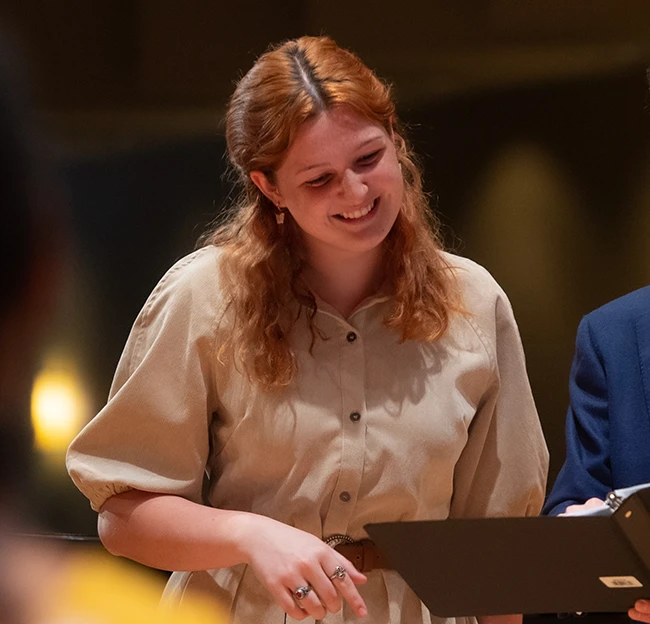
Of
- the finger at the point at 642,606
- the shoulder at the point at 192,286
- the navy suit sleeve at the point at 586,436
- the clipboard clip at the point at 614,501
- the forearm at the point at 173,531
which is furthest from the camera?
the navy suit sleeve at the point at 586,436

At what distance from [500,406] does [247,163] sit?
1.96ft

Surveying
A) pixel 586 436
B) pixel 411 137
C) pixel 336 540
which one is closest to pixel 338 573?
pixel 336 540

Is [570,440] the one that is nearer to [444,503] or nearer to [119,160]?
[444,503]

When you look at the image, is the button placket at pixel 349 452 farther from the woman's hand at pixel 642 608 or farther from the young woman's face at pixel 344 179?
the woman's hand at pixel 642 608

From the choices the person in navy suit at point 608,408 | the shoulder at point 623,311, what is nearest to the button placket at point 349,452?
the person in navy suit at point 608,408

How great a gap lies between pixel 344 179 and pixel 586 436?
712 millimetres

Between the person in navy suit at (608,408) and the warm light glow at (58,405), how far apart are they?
171 cm

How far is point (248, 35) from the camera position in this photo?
3359mm

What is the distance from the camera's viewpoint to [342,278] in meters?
1.95

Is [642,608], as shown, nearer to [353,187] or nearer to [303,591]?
[303,591]

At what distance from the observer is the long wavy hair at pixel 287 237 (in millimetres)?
1819

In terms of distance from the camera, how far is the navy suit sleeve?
6.72 feet

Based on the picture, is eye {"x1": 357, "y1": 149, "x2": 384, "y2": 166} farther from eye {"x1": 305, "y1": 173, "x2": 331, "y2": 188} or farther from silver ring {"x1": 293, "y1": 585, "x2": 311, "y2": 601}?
silver ring {"x1": 293, "y1": 585, "x2": 311, "y2": 601}

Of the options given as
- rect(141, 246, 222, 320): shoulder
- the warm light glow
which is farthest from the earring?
the warm light glow
